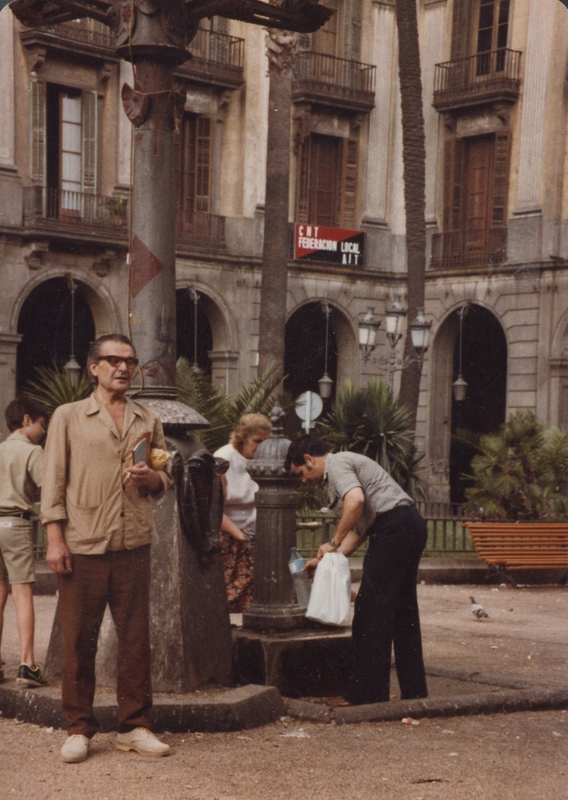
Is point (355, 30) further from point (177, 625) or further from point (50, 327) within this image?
point (177, 625)

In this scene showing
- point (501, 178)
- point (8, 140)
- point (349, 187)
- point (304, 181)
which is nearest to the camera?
point (8, 140)

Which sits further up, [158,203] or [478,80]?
[478,80]

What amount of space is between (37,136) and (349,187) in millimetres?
8087

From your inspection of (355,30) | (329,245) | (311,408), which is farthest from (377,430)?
(355,30)

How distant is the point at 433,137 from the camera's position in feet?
98.9

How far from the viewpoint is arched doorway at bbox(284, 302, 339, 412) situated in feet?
99.4

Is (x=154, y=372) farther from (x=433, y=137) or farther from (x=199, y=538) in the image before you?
(x=433, y=137)

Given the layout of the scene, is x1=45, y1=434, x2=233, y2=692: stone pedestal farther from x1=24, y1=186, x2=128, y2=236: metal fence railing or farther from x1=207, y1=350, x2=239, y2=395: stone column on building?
x1=207, y1=350, x2=239, y2=395: stone column on building

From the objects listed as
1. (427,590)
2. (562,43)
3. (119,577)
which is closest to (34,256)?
(562,43)

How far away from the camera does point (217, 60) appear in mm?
27766

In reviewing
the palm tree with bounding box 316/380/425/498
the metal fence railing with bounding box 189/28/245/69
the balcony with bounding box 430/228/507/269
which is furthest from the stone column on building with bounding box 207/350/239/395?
the palm tree with bounding box 316/380/425/498

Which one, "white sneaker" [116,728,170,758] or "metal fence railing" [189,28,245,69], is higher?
"metal fence railing" [189,28,245,69]

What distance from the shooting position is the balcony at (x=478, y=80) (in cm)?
2845

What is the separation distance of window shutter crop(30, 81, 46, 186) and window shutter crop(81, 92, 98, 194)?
1079mm
